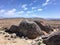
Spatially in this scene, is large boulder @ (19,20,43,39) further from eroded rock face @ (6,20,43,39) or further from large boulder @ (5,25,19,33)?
large boulder @ (5,25,19,33)

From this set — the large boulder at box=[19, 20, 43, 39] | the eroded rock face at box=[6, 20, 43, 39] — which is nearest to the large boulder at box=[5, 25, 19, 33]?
the eroded rock face at box=[6, 20, 43, 39]

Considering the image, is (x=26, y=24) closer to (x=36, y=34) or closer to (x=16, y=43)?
(x=36, y=34)

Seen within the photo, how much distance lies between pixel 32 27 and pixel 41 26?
2.36 m

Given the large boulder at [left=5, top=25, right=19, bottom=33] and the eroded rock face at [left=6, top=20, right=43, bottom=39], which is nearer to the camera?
the eroded rock face at [left=6, top=20, right=43, bottom=39]

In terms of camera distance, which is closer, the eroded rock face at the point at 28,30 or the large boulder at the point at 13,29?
the eroded rock face at the point at 28,30

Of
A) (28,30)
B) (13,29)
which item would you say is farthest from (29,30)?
(13,29)

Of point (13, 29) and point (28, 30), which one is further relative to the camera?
point (13, 29)

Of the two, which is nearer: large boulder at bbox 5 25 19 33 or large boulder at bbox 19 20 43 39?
large boulder at bbox 19 20 43 39

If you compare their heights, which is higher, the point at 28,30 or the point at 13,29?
the point at 13,29

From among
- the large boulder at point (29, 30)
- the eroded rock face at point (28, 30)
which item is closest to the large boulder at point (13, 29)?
the eroded rock face at point (28, 30)

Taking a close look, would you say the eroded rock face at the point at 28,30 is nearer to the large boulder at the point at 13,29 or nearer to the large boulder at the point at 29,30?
the large boulder at the point at 29,30

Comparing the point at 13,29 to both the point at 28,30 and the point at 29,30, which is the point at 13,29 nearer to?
the point at 28,30

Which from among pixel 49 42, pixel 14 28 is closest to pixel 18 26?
pixel 14 28

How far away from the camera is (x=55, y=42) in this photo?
10.4m
